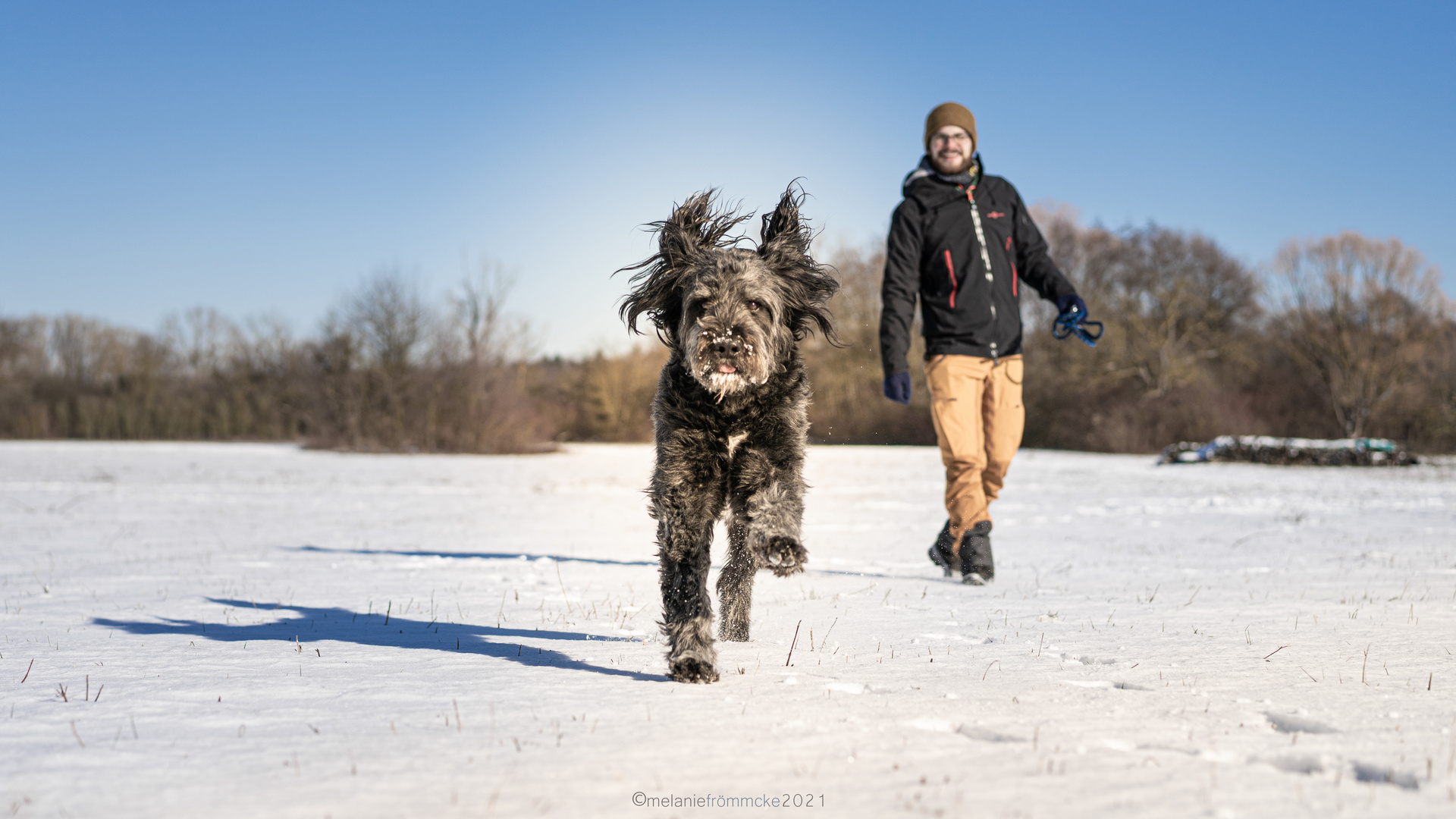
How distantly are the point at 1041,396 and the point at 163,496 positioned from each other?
111 feet

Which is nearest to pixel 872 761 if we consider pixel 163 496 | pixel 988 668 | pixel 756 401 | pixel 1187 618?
pixel 988 668

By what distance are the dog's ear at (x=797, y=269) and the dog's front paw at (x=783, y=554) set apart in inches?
47.9

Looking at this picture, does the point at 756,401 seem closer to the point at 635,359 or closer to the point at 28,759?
the point at 28,759

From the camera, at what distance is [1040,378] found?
129 ft

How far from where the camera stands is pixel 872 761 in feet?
7.17

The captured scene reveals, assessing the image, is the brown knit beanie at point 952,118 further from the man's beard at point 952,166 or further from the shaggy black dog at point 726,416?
the shaggy black dog at point 726,416

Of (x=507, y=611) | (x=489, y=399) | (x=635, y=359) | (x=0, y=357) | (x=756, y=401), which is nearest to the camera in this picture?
(x=756, y=401)

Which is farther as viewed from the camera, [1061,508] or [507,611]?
[1061,508]

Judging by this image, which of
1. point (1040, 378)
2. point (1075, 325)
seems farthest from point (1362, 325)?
point (1075, 325)

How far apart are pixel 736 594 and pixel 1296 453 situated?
2545 centimetres

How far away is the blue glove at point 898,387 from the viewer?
5.62m

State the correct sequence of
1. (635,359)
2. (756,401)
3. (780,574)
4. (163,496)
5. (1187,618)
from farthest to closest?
(635,359) < (163,496) < (1187,618) < (756,401) < (780,574)

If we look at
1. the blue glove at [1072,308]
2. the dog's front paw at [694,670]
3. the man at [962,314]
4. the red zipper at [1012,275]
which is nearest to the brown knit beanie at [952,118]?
the man at [962,314]

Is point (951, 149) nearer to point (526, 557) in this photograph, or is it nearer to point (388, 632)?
point (388, 632)
